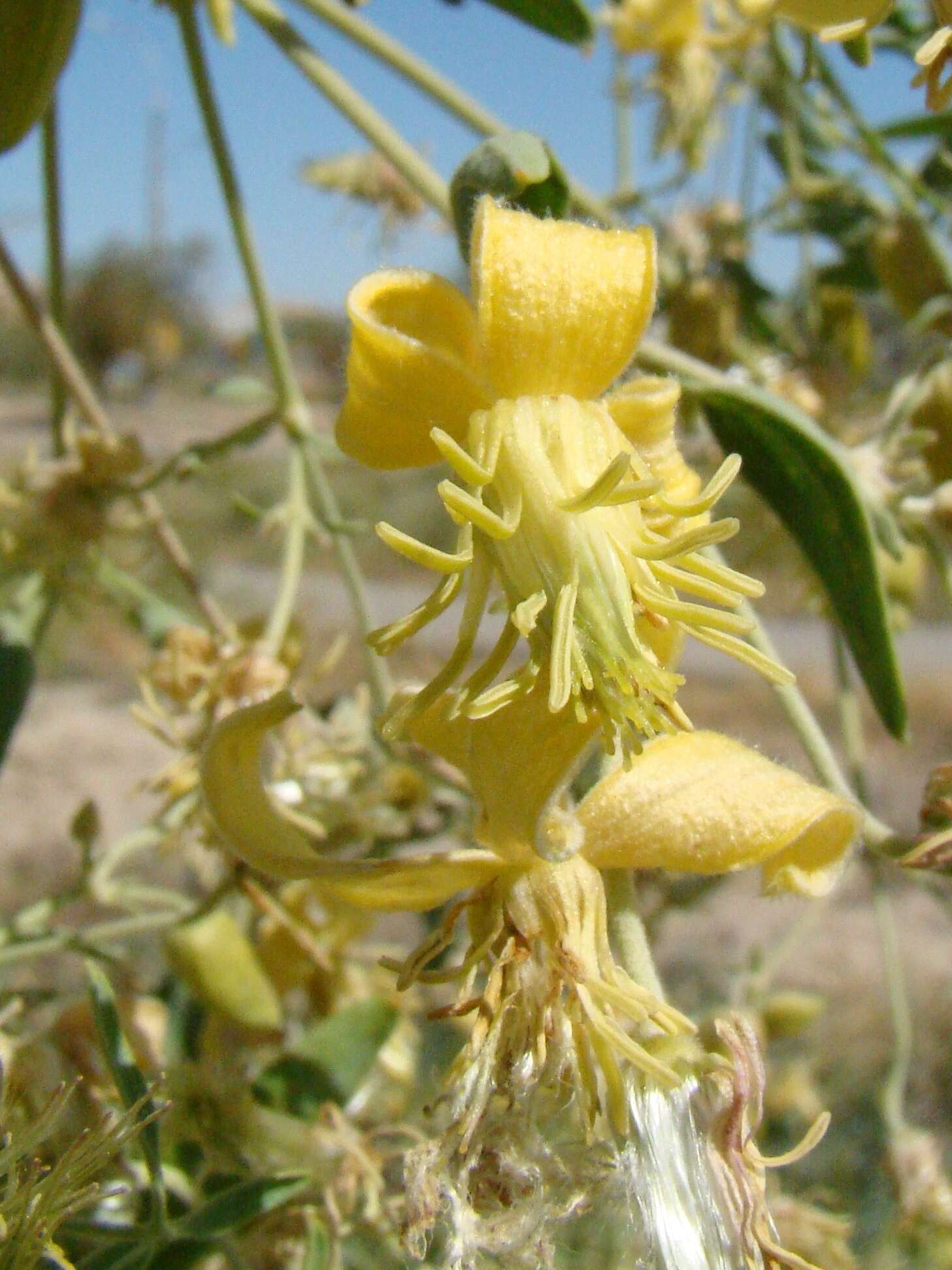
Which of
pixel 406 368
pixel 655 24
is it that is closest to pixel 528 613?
pixel 406 368

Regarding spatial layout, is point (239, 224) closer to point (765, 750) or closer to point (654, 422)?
point (654, 422)

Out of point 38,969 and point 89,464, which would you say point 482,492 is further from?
point 38,969

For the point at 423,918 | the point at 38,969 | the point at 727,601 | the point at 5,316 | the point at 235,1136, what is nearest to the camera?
the point at 727,601

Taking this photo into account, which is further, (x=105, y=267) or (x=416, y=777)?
(x=105, y=267)

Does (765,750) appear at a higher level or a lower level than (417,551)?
lower

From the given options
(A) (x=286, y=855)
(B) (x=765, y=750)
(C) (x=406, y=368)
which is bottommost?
(B) (x=765, y=750)

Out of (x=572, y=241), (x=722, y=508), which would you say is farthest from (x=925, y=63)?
(x=722, y=508)
